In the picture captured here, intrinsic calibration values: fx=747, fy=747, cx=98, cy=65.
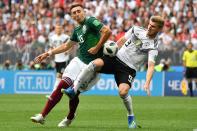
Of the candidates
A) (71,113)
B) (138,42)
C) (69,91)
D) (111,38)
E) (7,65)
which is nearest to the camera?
(69,91)

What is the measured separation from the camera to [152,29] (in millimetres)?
13906

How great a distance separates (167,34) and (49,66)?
5364mm

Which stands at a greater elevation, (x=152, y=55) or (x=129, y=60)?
(x=152, y=55)

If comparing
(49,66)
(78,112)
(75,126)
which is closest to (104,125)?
(75,126)

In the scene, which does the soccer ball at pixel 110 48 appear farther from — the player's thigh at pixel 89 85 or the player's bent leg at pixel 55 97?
the player's bent leg at pixel 55 97

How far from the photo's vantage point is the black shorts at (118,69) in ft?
46.2

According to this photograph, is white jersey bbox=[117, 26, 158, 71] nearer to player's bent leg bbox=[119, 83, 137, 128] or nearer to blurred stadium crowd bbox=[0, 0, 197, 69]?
player's bent leg bbox=[119, 83, 137, 128]

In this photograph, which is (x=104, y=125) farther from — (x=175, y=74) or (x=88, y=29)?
(x=175, y=74)

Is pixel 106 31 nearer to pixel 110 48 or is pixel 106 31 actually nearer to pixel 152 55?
pixel 110 48

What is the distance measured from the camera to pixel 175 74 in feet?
101

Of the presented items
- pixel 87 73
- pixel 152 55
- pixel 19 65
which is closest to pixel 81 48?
pixel 87 73

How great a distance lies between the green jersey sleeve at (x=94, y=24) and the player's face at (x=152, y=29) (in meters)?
0.91

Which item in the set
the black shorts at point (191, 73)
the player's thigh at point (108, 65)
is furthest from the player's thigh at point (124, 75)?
the black shorts at point (191, 73)

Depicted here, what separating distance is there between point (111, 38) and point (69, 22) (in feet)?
14.5
